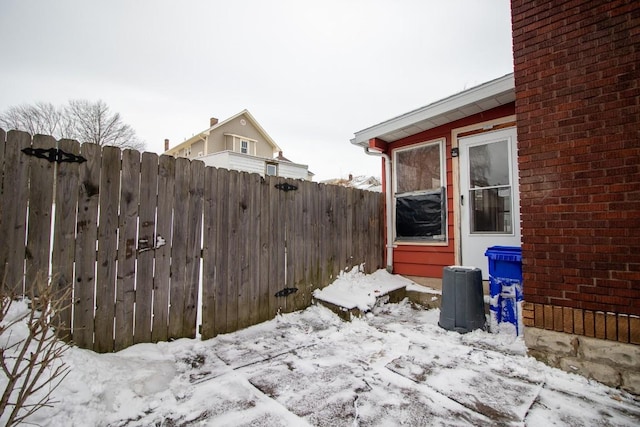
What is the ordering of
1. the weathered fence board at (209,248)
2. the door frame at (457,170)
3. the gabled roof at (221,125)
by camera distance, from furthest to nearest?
the gabled roof at (221,125) → the door frame at (457,170) → the weathered fence board at (209,248)

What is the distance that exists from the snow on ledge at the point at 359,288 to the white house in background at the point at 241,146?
14.1m

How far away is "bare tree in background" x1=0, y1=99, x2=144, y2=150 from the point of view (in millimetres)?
18328

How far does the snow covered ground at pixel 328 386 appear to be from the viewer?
5.83 ft

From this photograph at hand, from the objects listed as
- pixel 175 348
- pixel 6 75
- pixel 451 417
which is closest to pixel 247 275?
pixel 175 348

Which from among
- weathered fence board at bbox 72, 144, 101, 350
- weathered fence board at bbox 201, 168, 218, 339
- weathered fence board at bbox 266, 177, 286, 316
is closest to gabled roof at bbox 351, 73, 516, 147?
weathered fence board at bbox 266, 177, 286, 316

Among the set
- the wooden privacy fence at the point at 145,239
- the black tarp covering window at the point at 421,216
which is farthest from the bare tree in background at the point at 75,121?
the black tarp covering window at the point at 421,216

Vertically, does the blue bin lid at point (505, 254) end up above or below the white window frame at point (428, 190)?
below

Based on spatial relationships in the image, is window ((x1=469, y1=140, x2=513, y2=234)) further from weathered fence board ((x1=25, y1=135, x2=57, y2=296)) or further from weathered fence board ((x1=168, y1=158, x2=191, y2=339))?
weathered fence board ((x1=25, y1=135, x2=57, y2=296))

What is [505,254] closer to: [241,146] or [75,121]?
[241,146]

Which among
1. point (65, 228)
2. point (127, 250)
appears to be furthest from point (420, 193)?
point (65, 228)

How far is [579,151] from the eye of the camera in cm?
242

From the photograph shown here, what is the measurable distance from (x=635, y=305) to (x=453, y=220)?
2.77m

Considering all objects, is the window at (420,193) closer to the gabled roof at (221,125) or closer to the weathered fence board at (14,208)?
the weathered fence board at (14,208)

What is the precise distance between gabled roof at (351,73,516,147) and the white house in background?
13468 millimetres
